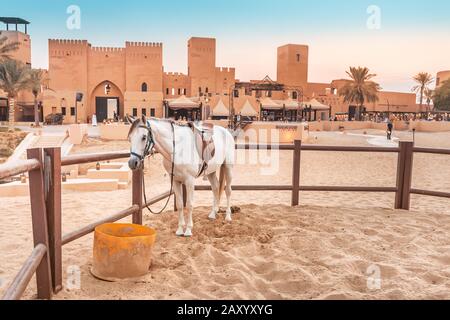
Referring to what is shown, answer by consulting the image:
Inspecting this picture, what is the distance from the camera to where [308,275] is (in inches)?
144

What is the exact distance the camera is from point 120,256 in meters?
3.56

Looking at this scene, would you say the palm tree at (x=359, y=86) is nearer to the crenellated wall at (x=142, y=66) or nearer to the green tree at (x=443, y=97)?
the green tree at (x=443, y=97)

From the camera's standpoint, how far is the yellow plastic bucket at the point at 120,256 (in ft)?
11.7

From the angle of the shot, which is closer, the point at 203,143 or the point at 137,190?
the point at 137,190

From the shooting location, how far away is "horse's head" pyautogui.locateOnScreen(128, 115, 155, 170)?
13.1 ft

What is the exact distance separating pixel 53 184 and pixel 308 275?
2.29 meters

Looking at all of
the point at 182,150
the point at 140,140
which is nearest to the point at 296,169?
the point at 182,150

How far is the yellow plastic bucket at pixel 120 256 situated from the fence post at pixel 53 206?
402 millimetres

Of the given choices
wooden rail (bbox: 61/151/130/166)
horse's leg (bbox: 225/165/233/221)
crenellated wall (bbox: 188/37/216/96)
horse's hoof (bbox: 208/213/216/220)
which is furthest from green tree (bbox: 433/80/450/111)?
wooden rail (bbox: 61/151/130/166)

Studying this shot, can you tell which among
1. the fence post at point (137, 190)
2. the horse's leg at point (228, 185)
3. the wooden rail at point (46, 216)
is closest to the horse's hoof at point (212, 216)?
the horse's leg at point (228, 185)

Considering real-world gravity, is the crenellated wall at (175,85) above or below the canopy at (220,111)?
above

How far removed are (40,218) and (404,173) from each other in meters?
5.53

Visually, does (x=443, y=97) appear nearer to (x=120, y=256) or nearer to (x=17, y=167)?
(x=120, y=256)

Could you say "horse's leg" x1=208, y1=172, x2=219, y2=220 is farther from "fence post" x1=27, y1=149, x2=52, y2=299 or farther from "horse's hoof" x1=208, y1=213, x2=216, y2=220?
"fence post" x1=27, y1=149, x2=52, y2=299
